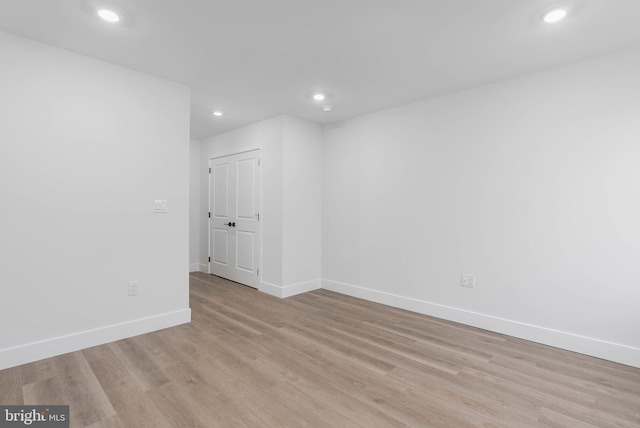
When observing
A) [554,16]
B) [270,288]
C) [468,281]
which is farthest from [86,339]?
[554,16]

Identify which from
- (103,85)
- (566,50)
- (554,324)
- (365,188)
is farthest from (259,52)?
(554,324)

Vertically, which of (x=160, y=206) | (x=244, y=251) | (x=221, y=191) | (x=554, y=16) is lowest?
(x=244, y=251)

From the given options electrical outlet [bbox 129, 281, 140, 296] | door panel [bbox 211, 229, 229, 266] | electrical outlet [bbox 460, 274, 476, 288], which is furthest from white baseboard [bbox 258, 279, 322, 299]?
electrical outlet [bbox 460, 274, 476, 288]

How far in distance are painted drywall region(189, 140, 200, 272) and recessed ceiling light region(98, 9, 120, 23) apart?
12.0 feet

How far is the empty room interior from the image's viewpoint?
2.00 metres

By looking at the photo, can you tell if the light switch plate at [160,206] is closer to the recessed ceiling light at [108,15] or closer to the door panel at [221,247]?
the recessed ceiling light at [108,15]

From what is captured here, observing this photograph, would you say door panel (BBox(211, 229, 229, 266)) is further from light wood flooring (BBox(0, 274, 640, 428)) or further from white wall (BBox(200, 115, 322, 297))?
light wood flooring (BBox(0, 274, 640, 428))

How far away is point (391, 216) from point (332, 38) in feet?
7.29

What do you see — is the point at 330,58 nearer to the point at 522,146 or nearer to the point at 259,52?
the point at 259,52

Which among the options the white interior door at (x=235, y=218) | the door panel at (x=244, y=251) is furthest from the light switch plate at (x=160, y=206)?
the door panel at (x=244, y=251)

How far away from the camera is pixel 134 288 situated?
9.51ft

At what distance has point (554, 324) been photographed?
9.11 feet

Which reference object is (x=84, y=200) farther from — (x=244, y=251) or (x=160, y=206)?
(x=244, y=251)

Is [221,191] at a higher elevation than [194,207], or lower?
higher
